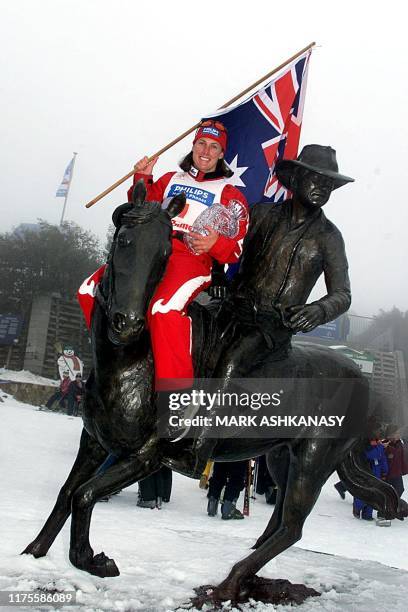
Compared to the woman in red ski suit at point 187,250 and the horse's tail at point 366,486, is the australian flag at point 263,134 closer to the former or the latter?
the woman in red ski suit at point 187,250

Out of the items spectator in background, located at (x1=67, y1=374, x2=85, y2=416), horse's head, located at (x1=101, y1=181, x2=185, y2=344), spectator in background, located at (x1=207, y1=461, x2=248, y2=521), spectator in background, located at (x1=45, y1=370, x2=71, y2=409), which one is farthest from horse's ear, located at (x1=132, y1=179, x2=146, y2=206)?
spectator in background, located at (x1=45, y1=370, x2=71, y2=409)

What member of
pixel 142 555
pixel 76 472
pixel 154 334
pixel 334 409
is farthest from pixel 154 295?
pixel 142 555

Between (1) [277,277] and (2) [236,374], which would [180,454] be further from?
(1) [277,277]

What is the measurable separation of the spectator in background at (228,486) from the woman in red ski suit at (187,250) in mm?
6339

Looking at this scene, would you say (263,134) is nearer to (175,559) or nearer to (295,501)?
(295,501)

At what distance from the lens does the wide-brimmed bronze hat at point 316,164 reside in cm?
403

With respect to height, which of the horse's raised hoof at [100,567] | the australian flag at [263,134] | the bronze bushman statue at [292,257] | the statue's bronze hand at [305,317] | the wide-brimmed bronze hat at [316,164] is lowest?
the horse's raised hoof at [100,567]

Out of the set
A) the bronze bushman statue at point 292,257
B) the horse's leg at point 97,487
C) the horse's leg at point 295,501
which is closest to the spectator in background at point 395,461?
the horse's leg at point 295,501

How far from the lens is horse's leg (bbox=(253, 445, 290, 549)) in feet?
14.1

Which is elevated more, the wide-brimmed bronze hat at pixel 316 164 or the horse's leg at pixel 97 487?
the wide-brimmed bronze hat at pixel 316 164

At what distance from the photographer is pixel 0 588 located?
3348 mm

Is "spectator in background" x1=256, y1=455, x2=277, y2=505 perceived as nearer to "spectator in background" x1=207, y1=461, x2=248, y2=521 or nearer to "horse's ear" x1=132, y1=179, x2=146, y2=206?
"spectator in background" x1=207, y1=461, x2=248, y2=521

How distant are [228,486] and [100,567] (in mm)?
6326

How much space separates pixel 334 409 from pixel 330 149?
181 cm
